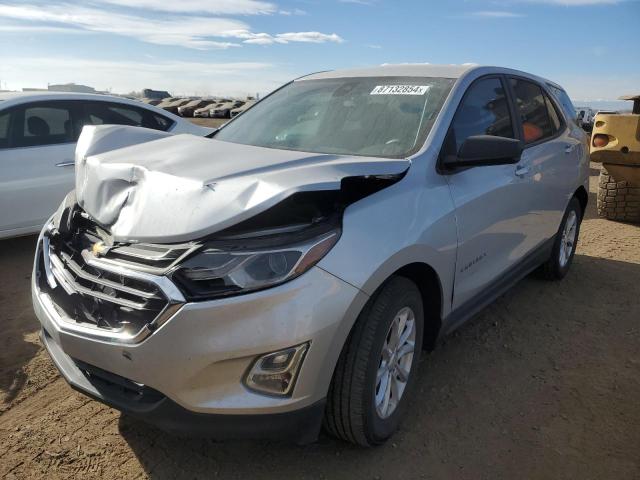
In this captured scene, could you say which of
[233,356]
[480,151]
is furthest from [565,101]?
[233,356]

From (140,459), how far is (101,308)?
30.7 inches

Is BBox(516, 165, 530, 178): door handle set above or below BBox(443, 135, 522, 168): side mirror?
below

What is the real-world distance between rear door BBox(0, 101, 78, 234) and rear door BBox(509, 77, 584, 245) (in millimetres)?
4023

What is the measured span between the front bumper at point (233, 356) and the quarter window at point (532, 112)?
242 centimetres

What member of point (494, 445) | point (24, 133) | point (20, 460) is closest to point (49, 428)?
point (20, 460)

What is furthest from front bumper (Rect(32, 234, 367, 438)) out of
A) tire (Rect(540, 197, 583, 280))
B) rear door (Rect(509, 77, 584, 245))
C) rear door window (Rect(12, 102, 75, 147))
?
rear door window (Rect(12, 102, 75, 147))

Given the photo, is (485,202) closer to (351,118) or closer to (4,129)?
(351,118)

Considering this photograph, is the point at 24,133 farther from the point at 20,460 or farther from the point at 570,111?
the point at 570,111

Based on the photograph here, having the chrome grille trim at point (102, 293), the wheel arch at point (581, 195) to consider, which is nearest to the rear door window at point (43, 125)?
the chrome grille trim at point (102, 293)

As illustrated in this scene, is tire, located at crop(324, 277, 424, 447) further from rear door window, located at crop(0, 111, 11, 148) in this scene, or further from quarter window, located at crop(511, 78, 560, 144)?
rear door window, located at crop(0, 111, 11, 148)

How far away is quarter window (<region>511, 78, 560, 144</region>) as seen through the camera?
390cm

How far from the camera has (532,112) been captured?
163 inches

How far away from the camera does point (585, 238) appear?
6.68m

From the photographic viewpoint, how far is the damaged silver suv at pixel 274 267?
1949 mm
